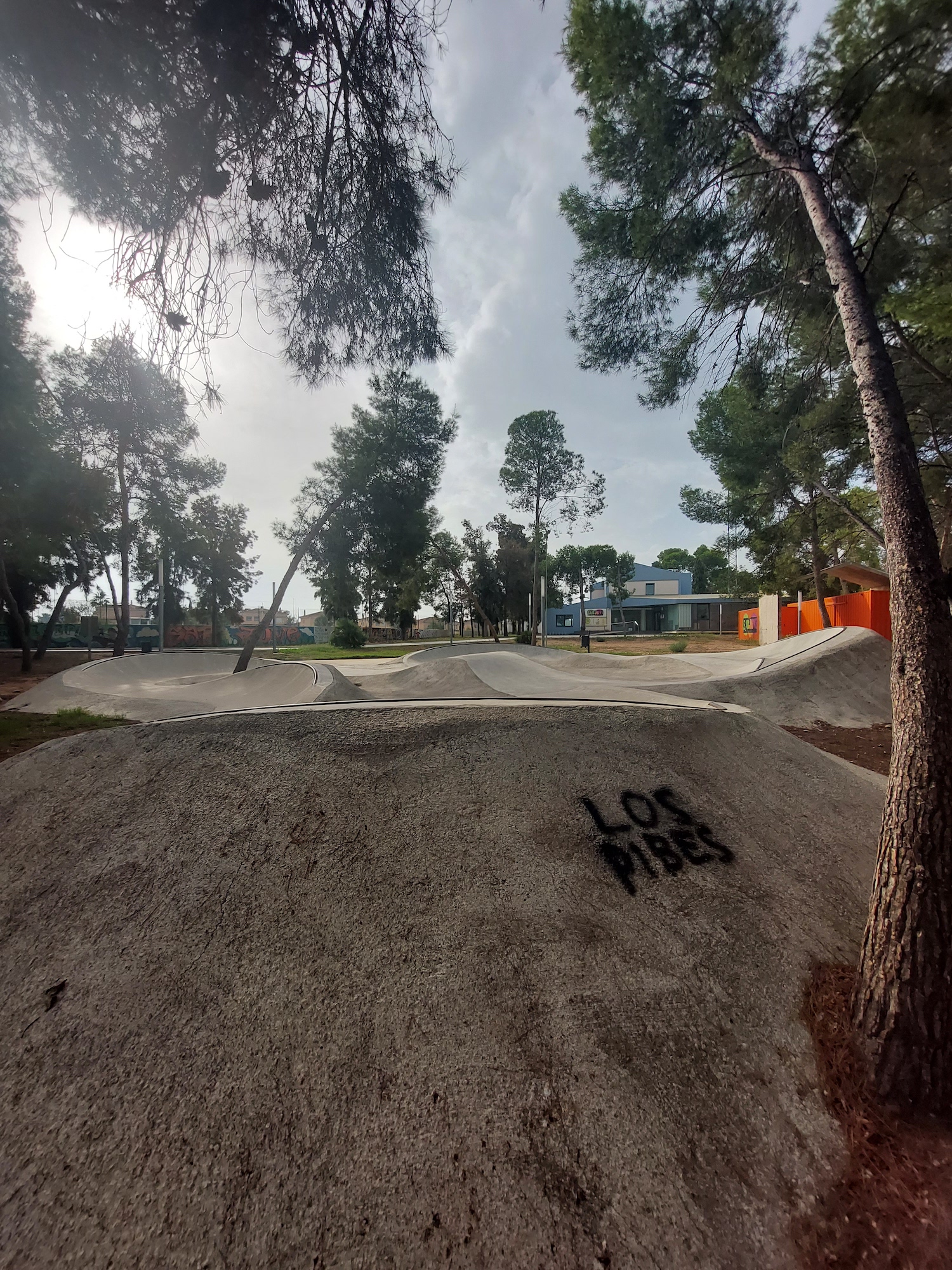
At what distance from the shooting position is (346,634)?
110ft

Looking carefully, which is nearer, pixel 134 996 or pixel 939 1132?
pixel 939 1132

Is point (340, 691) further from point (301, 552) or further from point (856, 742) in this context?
point (301, 552)

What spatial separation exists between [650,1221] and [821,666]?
1212cm

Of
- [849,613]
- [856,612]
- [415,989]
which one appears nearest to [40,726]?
[415,989]

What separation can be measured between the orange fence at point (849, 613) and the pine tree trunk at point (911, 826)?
39.3 ft

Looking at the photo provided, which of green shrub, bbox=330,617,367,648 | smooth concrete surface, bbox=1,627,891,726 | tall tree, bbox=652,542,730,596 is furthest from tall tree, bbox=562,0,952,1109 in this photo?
tall tree, bbox=652,542,730,596

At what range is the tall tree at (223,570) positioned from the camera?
3825 centimetres

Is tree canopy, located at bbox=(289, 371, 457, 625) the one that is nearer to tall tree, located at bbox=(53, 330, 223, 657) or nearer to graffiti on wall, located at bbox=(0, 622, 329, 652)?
tall tree, located at bbox=(53, 330, 223, 657)

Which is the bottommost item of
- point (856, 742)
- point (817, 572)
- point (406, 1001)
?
point (856, 742)

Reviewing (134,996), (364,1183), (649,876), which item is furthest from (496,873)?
(134,996)

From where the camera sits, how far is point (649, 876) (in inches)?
130

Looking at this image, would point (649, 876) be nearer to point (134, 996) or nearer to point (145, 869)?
point (134, 996)

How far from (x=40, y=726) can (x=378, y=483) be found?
12.3 m

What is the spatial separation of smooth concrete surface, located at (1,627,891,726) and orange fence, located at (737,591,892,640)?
2.23 m
